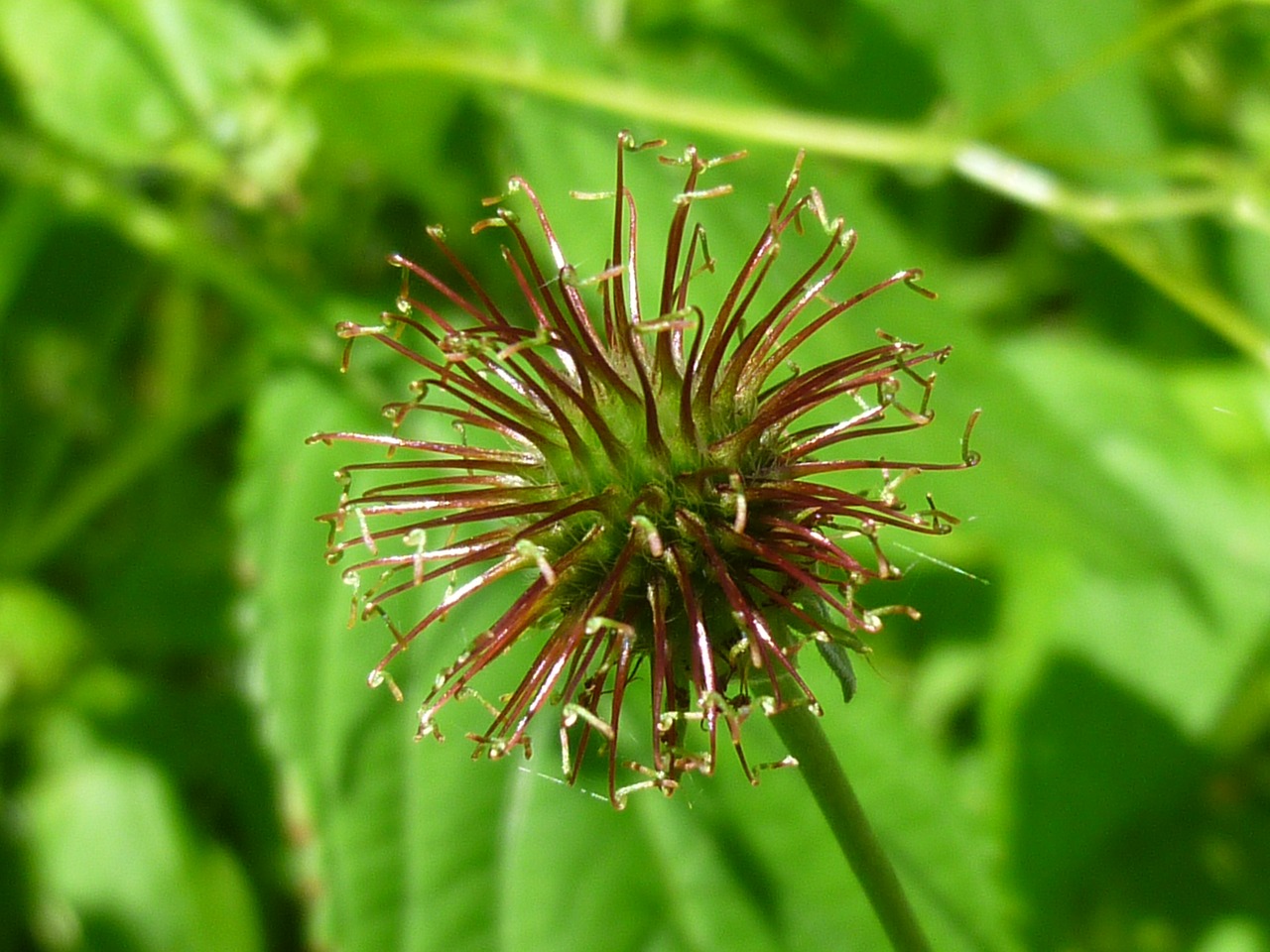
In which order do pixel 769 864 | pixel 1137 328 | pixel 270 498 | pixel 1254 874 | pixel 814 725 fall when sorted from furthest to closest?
1. pixel 1137 328
2. pixel 1254 874
3. pixel 270 498
4. pixel 769 864
5. pixel 814 725

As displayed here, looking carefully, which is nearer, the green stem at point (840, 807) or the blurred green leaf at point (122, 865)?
the green stem at point (840, 807)

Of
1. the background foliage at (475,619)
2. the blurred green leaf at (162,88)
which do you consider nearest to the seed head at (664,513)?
the background foliage at (475,619)

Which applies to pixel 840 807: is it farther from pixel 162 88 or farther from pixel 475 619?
pixel 162 88

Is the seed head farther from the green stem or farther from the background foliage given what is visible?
the background foliage

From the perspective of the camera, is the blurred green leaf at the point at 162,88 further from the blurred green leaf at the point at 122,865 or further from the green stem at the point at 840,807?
the green stem at the point at 840,807

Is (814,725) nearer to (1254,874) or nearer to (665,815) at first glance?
(665,815)

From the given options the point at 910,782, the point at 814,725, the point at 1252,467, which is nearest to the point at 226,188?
the point at 910,782
